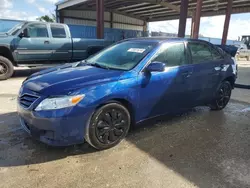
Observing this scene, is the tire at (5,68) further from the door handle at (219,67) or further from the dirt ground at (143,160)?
the door handle at (219,67)

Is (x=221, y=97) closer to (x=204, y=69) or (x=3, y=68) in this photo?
(x=204, y=69)

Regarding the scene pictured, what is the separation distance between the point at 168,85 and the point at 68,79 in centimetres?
161

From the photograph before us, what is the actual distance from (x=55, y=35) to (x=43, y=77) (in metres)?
6.13

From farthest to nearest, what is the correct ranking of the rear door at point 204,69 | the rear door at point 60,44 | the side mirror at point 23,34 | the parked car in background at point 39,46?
the rear door at point 60,44 < the side mirror at point 23,34 < the parked car in background at point 39,46 < the rear door at point 204,69

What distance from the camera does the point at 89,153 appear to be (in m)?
3.12

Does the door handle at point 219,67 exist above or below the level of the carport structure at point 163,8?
below

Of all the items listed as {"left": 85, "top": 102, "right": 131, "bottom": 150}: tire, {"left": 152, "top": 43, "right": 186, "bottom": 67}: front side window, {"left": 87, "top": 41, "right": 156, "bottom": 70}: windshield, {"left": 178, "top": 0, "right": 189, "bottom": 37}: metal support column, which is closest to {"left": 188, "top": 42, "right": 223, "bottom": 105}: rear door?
{"left": 152, "top": 43, "right": 186, "bottom": 67}: front side window

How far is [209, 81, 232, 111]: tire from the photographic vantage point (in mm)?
4898

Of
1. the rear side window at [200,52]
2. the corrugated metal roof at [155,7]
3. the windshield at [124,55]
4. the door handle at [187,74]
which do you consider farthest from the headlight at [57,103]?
the corrugated metal roof at [155,7]

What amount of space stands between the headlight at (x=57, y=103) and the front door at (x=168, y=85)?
107 centimetres

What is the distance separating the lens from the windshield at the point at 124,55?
3576mm

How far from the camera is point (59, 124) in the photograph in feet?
8.98

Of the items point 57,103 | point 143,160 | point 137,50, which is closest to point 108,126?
point 143,160

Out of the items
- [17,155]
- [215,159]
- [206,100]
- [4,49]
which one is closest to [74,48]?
[4,49]
